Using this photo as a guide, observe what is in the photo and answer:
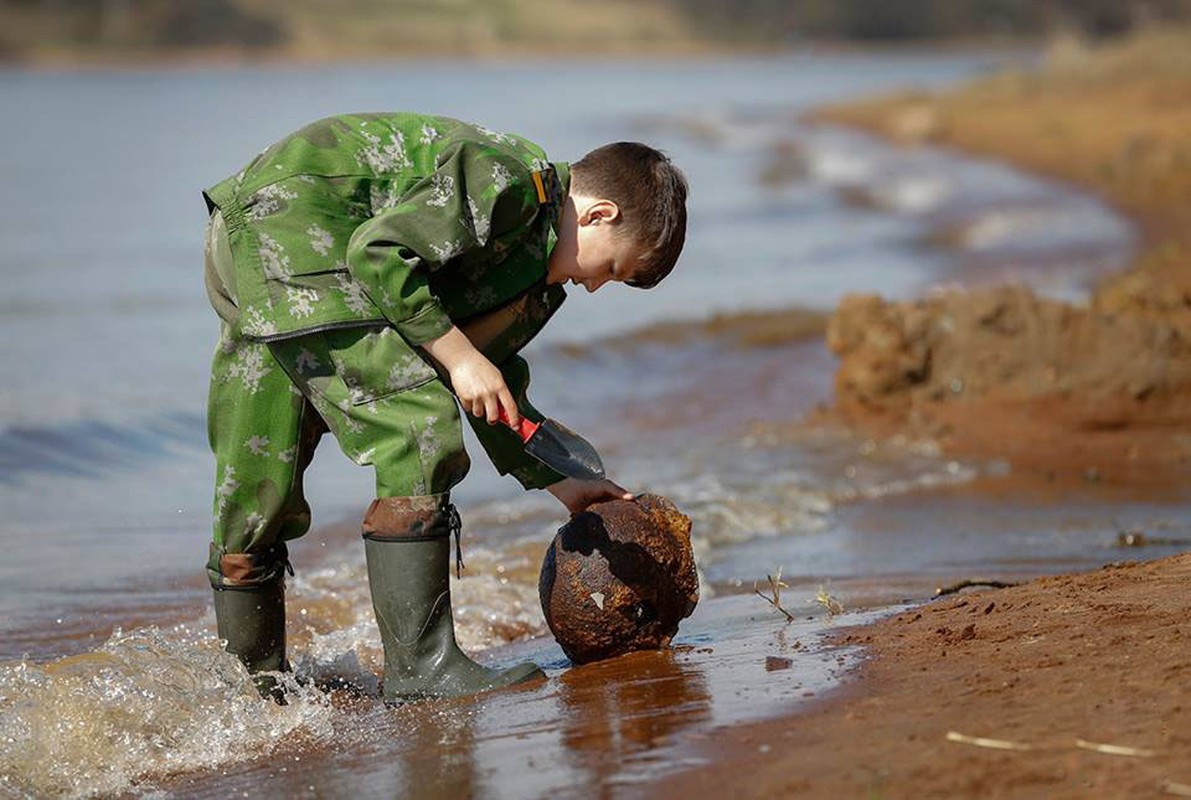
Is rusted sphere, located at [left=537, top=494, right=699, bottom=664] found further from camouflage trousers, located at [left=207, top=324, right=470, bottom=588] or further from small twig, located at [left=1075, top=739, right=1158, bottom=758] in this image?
small twig, located at [left=1075, top=739, right=1158, bottom=758]

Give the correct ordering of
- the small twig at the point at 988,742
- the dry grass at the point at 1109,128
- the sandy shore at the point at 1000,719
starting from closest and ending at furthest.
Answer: the sandy shore at the point at 1000,719 → the small twig at the point at 988,742 → the dry grass at the point at 1109,128

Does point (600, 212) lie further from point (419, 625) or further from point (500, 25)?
point (500, 25)

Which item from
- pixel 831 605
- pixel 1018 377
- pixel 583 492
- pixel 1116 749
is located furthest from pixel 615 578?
pixel 1018 377

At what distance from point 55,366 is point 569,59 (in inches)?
3679

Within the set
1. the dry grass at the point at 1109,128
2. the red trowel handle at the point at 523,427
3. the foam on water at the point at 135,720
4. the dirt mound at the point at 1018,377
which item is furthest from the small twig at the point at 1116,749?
the dry grass at the point at 1109,128

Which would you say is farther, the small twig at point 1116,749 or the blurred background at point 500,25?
the blurred background at point 500,25

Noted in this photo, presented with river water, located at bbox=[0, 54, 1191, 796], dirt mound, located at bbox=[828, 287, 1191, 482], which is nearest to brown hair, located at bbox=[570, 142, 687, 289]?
river water, located at bbox=[0, 54, 1191, 796]

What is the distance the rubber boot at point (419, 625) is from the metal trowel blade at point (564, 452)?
1.00ft

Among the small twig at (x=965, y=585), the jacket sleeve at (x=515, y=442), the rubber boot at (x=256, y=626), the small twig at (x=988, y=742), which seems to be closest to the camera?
the small twig at (x=988, y=742)

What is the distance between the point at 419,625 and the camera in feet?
12.9

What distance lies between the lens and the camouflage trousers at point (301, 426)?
3.79 m

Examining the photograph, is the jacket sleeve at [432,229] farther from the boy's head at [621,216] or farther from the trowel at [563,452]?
the trowel at [563,452]

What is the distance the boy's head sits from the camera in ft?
12.6

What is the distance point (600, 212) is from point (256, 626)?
52.4 inches
